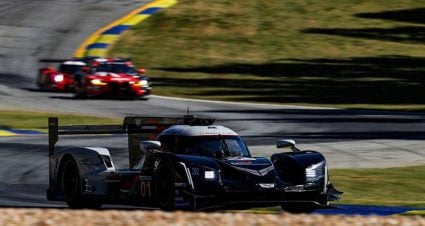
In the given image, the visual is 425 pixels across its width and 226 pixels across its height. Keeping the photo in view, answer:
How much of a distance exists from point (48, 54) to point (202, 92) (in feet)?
38.1

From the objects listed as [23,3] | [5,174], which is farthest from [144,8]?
[5,174]

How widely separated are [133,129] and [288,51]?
3869 cm

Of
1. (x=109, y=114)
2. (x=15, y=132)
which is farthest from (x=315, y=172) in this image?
(x=109, y=114)

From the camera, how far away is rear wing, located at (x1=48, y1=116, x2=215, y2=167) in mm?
17078

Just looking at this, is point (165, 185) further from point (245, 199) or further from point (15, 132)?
point (15, 132)

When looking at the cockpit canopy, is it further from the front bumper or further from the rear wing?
the front bumper

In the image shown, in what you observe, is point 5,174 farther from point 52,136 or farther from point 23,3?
point 23,3

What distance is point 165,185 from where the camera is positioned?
49.9 ft

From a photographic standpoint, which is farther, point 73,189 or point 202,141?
point 73,189

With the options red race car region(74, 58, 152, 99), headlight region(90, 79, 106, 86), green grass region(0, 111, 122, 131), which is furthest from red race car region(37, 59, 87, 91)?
green grass region(0, 111, 122, 131)

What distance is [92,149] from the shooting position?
16.9 metres

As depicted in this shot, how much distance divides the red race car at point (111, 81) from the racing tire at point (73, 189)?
23.4 meters

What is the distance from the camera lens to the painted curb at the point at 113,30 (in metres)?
53.3

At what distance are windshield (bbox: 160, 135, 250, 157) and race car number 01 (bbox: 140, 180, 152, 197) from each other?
65cm
